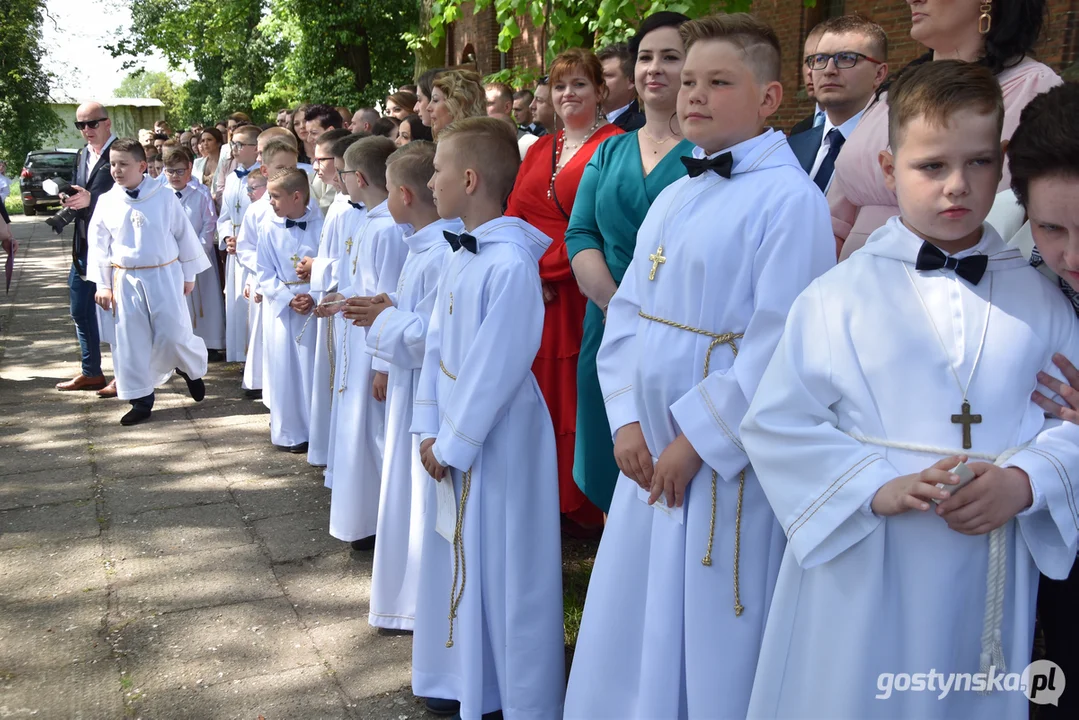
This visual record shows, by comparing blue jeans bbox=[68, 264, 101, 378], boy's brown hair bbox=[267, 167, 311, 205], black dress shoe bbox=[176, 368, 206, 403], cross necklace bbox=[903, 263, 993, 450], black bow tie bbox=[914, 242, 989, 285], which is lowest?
black dress shoe bbox=[176, 368, 206, 403]

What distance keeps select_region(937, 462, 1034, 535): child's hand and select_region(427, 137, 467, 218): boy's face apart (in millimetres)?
1986

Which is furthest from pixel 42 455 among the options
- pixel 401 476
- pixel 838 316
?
pixel 838 316

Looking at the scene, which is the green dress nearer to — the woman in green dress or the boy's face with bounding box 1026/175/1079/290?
the woman in green dress

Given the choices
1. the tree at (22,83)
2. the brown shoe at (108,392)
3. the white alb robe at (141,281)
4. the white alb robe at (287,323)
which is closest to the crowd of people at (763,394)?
the white alb robe at (287,323)

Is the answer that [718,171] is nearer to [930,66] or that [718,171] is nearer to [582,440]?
[930,66]

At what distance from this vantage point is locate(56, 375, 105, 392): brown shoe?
846 centimetres

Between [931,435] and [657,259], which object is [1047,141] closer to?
[931,435]

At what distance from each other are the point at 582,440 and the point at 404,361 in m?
0.82

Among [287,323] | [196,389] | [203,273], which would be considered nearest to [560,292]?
[287,323]

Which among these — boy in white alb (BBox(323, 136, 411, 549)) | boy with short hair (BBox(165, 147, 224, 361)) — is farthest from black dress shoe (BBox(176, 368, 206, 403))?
boy in white alb (BBox(323, 136, 411, 549))

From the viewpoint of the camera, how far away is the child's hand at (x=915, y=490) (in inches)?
77.8

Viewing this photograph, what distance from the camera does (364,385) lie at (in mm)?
4844

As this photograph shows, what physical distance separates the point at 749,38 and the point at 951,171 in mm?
796

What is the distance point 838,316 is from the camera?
2.19m
